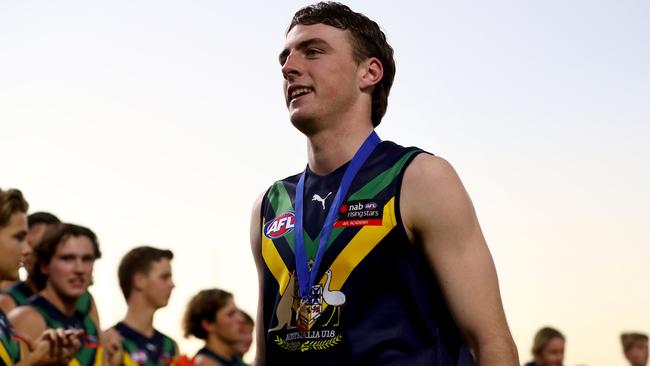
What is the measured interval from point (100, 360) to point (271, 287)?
195 inches

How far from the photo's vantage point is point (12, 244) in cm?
567

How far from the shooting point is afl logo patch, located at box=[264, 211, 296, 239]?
3.44 metres

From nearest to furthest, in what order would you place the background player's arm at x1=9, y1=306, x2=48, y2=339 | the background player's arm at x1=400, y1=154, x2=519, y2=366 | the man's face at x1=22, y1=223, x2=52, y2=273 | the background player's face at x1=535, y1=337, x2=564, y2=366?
1. the background player's arm at x1=400, y1=154, x2=519, y2=366
2. the background player's arm at x1=9, y1=306, x2=48, y2=339
3. the man's face at x1=22, y1=223, x2=52, y2=273
4. the background player's face at x1=535, y1=337, x2=564, y2=366

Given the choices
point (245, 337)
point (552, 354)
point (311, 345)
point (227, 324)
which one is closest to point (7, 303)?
point (227, 324)

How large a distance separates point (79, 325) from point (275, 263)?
192 inches

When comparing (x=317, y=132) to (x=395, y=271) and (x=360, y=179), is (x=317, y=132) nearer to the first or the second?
(x=360, y=179)

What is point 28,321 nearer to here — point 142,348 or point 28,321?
point 28,321

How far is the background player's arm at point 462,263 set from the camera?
3055 millimetres

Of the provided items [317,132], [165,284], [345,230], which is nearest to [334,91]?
[317,132]

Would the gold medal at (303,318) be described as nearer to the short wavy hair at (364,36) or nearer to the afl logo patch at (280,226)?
the afl logo patch at (280,226)

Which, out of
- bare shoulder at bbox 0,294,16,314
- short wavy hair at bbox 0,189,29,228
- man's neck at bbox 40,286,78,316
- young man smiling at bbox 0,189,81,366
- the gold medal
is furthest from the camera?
man's neck at bbox 40,286,78,316

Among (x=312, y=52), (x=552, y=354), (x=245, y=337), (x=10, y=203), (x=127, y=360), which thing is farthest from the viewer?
(x=552, y=354)

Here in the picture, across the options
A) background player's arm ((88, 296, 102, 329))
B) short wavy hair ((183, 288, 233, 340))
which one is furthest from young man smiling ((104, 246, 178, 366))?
short wavy hair ((183, 288, 233, 340))

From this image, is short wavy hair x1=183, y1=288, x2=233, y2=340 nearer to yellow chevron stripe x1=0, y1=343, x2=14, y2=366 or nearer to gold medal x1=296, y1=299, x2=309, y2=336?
yellow chevron stripe x1=0, y1=343, x2=14, y2=366
